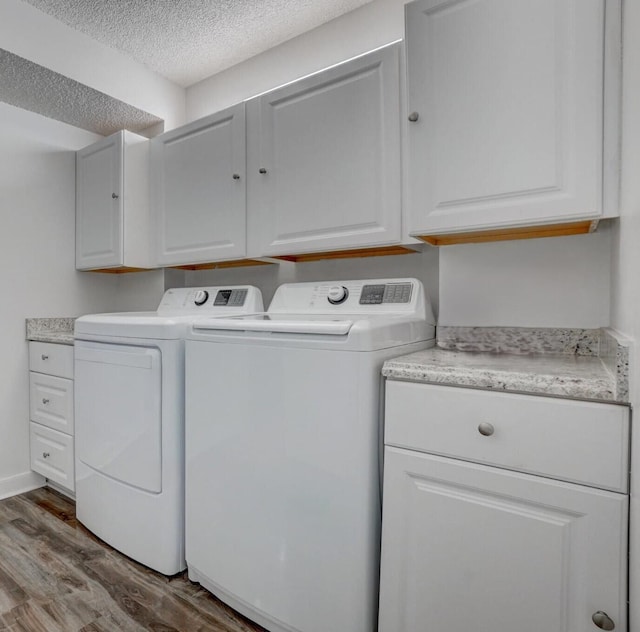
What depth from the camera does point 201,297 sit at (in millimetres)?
2311

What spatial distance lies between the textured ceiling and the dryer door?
1559 millimetres

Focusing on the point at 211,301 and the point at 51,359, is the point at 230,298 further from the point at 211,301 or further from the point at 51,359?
the point at 51,359

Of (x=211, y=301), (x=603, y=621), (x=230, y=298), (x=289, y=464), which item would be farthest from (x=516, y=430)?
(x=211, y=301)

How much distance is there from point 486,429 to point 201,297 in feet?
5.61

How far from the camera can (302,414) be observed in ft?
4.00

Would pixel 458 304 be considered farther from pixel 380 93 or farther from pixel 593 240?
pixel 380 93

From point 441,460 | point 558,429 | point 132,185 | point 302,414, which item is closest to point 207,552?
point 302,414

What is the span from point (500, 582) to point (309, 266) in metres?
1.53

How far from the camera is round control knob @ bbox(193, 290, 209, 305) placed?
2.30 meters

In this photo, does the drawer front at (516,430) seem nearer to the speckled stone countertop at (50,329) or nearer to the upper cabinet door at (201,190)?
the upper cabinet door at (201,190)

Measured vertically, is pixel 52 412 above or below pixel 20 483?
above

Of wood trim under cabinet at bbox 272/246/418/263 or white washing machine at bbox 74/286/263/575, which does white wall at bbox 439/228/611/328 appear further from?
white washing machine at bbox 74/286/263/575

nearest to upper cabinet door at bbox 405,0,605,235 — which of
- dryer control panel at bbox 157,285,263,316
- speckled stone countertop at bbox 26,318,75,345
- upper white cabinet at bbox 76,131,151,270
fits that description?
dryer control panel at bbox 157,285,263,316

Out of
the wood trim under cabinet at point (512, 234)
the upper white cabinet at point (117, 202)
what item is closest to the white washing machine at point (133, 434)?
the upper white cabinet at point (117, 202)
